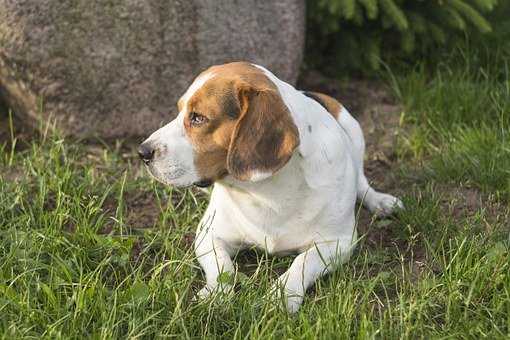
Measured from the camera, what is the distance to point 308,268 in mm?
3805

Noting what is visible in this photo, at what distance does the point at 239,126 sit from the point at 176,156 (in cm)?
33

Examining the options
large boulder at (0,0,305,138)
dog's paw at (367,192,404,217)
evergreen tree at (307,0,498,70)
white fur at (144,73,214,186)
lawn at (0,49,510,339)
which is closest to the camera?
lawn at (0,49,510,339)

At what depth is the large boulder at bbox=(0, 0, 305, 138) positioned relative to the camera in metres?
5.23

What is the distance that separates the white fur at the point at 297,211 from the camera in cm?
375

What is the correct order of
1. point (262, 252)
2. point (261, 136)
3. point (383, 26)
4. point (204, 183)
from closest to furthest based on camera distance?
point (261, 136)
point (204, 183)
point (262, 252)
point (383, 26)

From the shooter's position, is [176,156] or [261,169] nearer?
[261,169]

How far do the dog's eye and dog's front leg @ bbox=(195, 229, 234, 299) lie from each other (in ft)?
2.07

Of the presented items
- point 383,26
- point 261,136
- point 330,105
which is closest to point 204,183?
point 261,136

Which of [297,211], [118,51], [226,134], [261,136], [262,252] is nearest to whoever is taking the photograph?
[261,136]

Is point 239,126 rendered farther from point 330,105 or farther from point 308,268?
point 330,105

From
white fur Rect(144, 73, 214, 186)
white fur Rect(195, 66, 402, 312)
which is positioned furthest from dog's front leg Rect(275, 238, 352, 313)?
white fur Rect(144, 73, 214, 186)

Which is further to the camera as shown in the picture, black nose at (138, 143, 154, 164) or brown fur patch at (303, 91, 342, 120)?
brown fur patch at (303, 91, 342, 120)

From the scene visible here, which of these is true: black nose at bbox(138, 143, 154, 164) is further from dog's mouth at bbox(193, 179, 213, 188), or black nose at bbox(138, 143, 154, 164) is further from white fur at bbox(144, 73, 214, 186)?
dog's mouth at bbox(193, 179, 213, 188)

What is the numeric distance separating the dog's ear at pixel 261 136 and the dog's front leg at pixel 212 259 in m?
0.52
